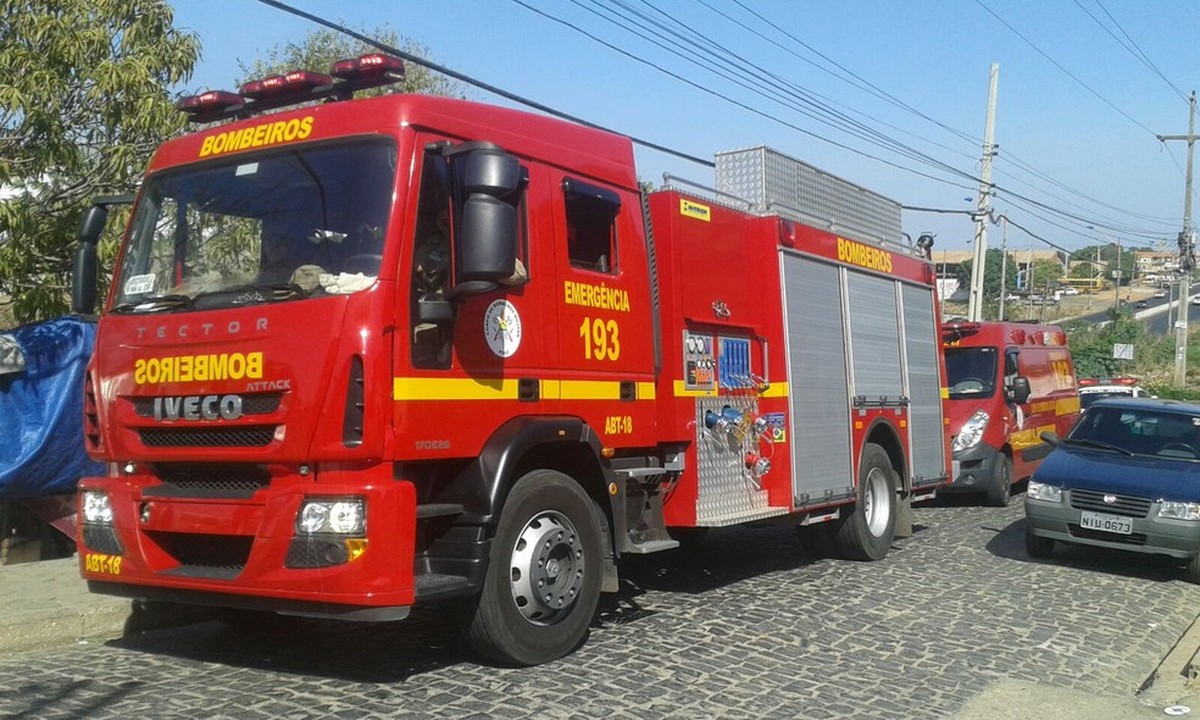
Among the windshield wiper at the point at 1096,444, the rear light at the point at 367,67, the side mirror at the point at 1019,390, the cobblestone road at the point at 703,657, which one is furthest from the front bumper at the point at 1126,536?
the rear light at the point at 367,67

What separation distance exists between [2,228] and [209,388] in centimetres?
437

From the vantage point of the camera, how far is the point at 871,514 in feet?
35.1

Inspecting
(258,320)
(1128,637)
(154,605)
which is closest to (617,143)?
(258,320)

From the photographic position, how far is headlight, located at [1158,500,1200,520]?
995 cm

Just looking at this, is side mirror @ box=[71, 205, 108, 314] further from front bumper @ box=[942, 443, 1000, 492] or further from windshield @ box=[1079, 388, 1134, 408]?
windshield @ box=[1079, 388, 1134, 408]

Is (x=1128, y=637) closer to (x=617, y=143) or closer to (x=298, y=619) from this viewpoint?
(x=617, y=143)

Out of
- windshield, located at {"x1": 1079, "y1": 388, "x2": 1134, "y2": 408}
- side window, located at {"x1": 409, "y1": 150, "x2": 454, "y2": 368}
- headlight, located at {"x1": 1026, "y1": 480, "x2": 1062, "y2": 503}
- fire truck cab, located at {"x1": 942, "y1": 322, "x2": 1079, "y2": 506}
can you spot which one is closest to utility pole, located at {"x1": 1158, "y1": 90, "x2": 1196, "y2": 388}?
windshield, located at {"x1": 1079, "y1": 388, "x2": 1134, "y2": 408}

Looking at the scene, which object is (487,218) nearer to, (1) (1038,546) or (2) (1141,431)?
(1) (1038,546)

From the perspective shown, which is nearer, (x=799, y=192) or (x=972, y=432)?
(x=799, y=192)

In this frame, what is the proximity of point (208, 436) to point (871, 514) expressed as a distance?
22.4 feet

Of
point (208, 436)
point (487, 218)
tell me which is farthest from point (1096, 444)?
point (208, 436)

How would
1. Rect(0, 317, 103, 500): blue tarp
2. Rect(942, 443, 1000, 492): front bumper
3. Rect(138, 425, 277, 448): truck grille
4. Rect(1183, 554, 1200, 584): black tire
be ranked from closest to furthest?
Rect(138, 425, 277, 448): truck grille
Rect(0, 317, 103, 500): blue tarp
Rect(1183, 554, 1200, 584): black tire
Rect(942, 443, 1000, 492): front bumper

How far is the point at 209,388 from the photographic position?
18.5ft

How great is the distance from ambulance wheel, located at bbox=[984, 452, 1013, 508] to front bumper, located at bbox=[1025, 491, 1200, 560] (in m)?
4.62
